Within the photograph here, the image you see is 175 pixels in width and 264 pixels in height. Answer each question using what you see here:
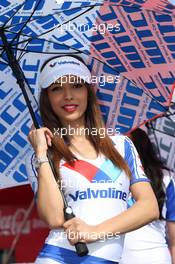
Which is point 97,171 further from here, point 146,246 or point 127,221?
point 146,246

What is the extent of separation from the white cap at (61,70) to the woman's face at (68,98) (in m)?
0.03

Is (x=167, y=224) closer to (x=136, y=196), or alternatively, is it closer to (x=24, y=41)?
(x=136, y=196)

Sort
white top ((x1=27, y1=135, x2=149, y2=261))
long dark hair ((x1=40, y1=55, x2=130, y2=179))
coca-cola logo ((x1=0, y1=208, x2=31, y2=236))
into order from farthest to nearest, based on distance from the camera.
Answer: coca-cola logo ((x1=0, y1=208, x2=31, y2=236)), long dark hair ((x1=40, y1=55, x2=130, y2=179)), white top ((x1=27, y1=135, x2=149, y2=261))

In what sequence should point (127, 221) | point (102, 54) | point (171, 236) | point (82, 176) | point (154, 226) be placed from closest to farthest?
point (127, 221) → point (82, 176) → point (102, 54) → point (154, 226) → point (171, 236)

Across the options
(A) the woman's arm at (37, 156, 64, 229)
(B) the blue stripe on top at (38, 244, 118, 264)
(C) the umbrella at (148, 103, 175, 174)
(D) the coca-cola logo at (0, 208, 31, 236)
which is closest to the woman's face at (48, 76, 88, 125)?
(A) the woman's arm at (37, 156, 64, 229)

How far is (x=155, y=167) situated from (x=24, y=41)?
1.27 m

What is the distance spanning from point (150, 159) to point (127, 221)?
133cm

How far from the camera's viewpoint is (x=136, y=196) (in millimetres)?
3213

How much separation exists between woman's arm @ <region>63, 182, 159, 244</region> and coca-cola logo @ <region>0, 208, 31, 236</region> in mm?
4208

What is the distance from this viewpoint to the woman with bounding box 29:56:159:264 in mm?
3068

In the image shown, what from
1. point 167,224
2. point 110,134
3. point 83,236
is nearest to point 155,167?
point 167,224

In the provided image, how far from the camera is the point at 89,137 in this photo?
11.1 ft

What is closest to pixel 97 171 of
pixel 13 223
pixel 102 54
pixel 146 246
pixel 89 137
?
pixel 89 137

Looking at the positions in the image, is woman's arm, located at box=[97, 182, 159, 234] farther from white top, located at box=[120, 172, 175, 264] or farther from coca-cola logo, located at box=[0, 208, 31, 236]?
coca-cola logo, located at box=[0, 208, 31, 236]
